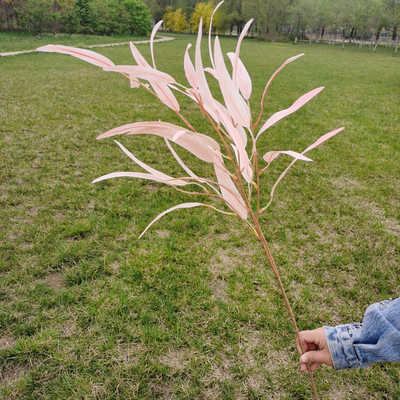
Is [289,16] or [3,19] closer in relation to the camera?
[3,19]

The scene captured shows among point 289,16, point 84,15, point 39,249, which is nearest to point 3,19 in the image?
point 84,15

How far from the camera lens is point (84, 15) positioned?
2644 cm

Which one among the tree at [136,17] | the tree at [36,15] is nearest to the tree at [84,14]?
the tree at [36,15]

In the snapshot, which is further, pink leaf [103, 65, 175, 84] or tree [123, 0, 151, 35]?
tree [123, 0, 151, 35]

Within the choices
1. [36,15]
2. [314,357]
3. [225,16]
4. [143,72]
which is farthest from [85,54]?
[225,16]

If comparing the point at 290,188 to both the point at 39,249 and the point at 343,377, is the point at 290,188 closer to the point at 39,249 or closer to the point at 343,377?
the point at 343,377

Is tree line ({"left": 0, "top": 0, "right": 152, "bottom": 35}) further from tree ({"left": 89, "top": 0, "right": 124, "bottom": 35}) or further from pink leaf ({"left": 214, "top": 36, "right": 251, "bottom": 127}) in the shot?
pink leaf ({"left": 214, "top": 36, "right": 251, "bottom": 127})

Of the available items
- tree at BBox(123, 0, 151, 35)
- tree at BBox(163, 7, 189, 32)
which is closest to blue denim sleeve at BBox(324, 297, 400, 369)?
Result: tree at BBox(123, 0, 151, 35)

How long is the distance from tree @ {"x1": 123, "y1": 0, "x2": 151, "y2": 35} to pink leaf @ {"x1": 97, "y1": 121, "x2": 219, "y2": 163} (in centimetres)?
3748

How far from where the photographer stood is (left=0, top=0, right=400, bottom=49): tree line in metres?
21.1

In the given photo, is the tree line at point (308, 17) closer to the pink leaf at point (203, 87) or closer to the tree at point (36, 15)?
the tree at point (36, 15)

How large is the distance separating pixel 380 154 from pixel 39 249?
4.61m

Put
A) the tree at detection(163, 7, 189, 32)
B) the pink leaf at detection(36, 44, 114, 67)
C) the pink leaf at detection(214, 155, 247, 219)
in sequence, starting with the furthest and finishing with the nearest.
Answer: the tree at detection(163, 7, 189, 32)
the pink leaf at detection(214, 155, 247, 219)
the pink leaf at detection(36, 44, 114, 67)

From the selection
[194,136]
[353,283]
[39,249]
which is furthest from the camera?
[39,249]
